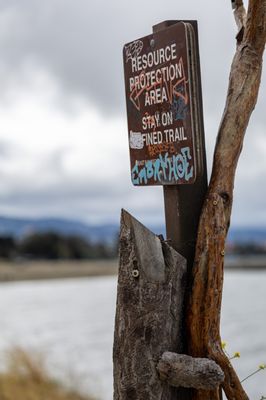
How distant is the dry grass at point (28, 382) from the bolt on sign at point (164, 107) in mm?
7848

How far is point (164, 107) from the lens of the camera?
447cm

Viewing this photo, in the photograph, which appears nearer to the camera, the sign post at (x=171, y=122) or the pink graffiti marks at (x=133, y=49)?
the sign post at (x=171, y=122)

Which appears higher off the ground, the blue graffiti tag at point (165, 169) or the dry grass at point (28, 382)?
the blue graffiti tag at point (165, 169)

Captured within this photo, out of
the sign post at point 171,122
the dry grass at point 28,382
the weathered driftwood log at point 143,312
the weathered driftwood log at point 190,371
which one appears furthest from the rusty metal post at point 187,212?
the dry grass at point 28,382

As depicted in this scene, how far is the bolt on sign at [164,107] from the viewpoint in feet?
14.2

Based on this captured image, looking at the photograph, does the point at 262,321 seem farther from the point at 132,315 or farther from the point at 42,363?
the point at 132,315

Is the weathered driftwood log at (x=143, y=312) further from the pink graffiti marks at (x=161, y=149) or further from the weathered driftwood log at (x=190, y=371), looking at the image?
the pink graffiti marks at (x=161, y=149)

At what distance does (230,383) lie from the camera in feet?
14.3

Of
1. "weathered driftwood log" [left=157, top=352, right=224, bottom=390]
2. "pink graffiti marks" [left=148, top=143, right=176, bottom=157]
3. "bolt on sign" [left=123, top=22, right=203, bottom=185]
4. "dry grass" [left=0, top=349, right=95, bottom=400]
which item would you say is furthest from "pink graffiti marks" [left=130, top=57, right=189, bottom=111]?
"dry grass" [left=0, top=349, right=95, bottom=400]

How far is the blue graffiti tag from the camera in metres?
4.35

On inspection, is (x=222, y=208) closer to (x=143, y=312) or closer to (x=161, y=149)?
(x=161, y=149)

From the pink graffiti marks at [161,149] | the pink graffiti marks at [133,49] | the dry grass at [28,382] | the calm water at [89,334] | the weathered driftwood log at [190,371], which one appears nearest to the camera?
the weathered driftwood log at [190,371]

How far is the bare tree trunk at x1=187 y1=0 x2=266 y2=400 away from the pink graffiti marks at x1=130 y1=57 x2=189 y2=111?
0.31 meters

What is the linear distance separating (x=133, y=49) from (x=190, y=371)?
5.79 feet
